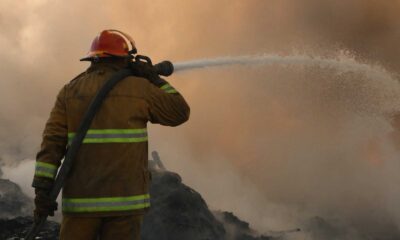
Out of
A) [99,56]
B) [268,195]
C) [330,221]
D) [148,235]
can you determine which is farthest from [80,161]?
[268,195]

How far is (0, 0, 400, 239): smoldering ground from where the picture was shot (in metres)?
12.4

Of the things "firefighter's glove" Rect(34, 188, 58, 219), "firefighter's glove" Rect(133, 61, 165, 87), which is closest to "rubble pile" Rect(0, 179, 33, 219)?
"firefighter's glove" Rect(34, 188, 58, 219)

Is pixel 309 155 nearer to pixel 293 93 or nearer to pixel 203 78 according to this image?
pixel 293 93

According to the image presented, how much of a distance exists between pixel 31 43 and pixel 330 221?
409 inches

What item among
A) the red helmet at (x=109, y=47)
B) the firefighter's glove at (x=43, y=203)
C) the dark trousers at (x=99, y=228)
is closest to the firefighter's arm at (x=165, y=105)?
the red helmet at (x=109, y=47)

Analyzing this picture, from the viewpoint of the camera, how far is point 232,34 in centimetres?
1825

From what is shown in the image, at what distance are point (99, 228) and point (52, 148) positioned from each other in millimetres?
549

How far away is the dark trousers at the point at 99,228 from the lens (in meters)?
3.13

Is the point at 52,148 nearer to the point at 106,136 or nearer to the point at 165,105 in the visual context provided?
the point at 106,136

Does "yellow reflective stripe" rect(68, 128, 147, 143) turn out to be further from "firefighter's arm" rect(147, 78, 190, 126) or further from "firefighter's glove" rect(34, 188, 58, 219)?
"firefighter's glove" rect(34, 188, 58, 219)

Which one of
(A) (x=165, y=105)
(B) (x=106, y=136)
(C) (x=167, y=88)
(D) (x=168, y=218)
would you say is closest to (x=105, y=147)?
(B) (x=106, y=136)

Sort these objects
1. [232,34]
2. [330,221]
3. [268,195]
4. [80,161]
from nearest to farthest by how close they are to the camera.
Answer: [80,161] → [330,221] → [268,195] → [232,34]

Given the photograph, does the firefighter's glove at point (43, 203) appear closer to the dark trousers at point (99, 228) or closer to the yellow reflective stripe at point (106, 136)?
the dark trousers at point (99, 228)

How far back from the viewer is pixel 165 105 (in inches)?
128
